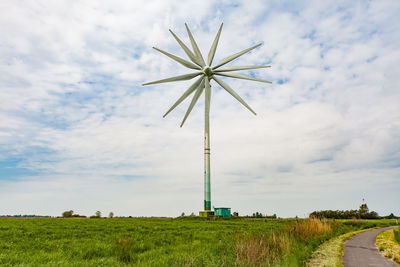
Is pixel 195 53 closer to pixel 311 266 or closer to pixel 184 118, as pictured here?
pixel 184 118

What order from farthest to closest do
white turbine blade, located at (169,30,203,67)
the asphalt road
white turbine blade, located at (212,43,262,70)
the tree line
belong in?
1. the tree line
2. white turbine blade, located at (212,43,262,70)
3. white turbine blade, located at (169,30,203,67)
4. the asphalt road

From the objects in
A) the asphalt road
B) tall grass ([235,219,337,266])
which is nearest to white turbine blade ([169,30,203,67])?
tall grass ([235,219,337,266])

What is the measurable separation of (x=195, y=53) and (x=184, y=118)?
12805 millimetres

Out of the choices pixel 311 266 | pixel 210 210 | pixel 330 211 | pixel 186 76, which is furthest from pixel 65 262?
pixel 330 211

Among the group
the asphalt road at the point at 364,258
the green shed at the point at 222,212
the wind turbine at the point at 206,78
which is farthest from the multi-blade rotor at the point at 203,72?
the asphalt road at the point at 364,258

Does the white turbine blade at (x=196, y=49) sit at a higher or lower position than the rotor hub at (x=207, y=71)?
higher

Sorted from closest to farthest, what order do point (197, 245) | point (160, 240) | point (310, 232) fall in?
1. point (197, 245)
2. point (160, 240)
3. point (310, 232)

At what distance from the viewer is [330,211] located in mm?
68938

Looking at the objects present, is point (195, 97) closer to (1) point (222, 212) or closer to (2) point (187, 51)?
(2) point (187, 51)

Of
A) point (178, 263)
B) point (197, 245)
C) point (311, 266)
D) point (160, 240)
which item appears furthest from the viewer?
point (160, 240)

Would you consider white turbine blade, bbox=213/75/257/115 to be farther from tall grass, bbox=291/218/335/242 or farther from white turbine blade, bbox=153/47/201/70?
tall grass, bbox=291/218/335/242

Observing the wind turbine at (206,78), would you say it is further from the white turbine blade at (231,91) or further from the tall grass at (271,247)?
the tall grass at (271,247)

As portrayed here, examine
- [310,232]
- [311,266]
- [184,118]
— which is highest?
[184,118]

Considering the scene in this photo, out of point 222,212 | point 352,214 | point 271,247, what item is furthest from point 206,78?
point 352,214
